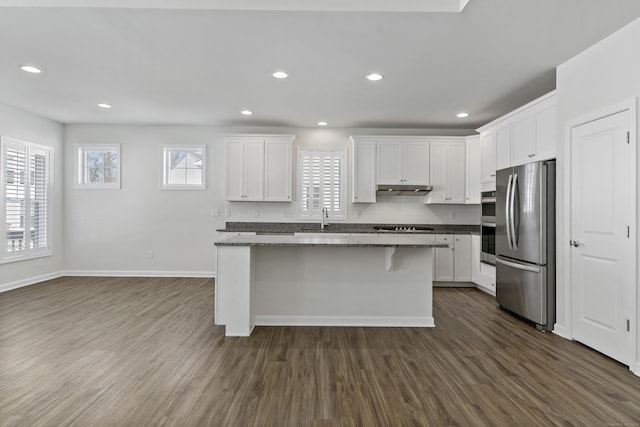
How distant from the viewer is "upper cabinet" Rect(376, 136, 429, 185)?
5.91 m

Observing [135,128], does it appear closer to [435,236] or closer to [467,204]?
[435,236]

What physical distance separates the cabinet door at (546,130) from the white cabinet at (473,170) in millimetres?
1801

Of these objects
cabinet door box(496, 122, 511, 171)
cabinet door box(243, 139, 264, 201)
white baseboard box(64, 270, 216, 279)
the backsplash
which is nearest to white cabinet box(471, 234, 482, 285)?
the backsplash

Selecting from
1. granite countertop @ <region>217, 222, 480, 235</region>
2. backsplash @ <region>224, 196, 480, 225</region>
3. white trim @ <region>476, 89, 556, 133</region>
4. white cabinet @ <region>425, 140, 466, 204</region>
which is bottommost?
granite countertop @ <region>217, 222, 480, 235</region>

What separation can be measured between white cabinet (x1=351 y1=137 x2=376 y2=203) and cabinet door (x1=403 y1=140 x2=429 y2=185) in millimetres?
559

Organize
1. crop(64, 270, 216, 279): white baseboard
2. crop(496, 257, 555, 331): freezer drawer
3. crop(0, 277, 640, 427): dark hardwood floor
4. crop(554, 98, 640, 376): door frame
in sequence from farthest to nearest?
crop(64, 270, 216, 279): white baseboard → crop(496, 257, 555, 331): freezer drawer → crop(554, 98, 640, 376): door frame → crop(0, 277, 640, 427): dark hardwood floor

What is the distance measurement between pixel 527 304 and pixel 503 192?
1336 millimetres

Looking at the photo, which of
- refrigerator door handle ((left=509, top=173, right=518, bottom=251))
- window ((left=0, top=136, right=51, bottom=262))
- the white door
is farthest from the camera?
window ((left=0, top=136, right=51, bottom=262))

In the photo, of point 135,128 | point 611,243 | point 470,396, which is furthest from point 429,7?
point 135,128

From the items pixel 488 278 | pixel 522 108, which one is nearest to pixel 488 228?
pixel 488 278

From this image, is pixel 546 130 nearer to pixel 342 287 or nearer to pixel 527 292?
pixel 527 292

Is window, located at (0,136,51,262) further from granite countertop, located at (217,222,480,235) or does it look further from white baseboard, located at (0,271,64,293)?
granite countertop, located at (217,222,480,235)

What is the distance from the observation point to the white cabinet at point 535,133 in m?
3.68

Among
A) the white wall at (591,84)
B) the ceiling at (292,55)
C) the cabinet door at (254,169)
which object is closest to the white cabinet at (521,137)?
the white wall at (591,84)
